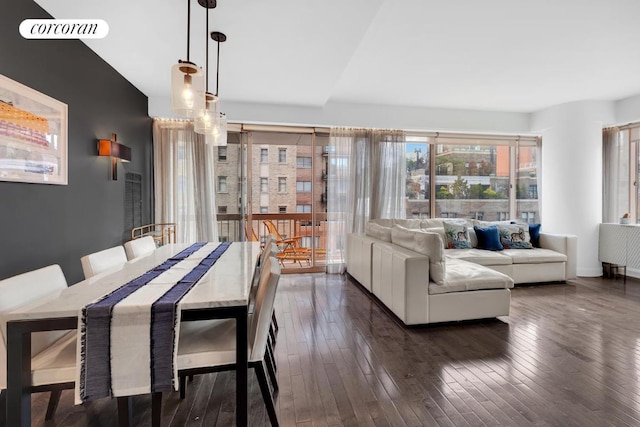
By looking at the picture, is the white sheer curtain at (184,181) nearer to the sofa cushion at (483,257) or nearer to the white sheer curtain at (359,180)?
the white sheer curtain at (359,180)

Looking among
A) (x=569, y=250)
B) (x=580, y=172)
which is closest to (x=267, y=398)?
(x=569, y=250)

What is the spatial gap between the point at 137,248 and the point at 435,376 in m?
2.58

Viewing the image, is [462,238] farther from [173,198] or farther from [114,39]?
[114,39]

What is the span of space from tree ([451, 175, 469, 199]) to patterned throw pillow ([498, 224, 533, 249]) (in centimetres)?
103

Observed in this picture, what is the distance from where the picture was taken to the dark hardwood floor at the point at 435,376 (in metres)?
1.75

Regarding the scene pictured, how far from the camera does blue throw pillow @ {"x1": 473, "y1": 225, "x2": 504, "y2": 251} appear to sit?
4.58 meters

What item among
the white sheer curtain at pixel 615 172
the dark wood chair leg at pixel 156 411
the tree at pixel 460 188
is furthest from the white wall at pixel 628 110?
the dark wood chair leg at pixel 156 411

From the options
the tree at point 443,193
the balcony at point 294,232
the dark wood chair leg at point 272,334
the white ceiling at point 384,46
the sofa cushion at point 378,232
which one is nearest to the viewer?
the white ceiling at point 384,46

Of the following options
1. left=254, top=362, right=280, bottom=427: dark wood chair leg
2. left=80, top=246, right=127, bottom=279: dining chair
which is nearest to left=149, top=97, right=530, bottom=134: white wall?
left=80, top=246, right=127, bottom=279: dining chair

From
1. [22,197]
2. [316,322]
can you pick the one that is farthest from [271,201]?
[22,197]

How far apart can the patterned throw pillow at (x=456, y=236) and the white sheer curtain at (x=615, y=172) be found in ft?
8.56

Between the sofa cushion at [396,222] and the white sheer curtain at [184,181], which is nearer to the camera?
the white sheer curtain at [184,181]

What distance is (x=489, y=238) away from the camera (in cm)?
462

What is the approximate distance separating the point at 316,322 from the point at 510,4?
3214 millimetres
